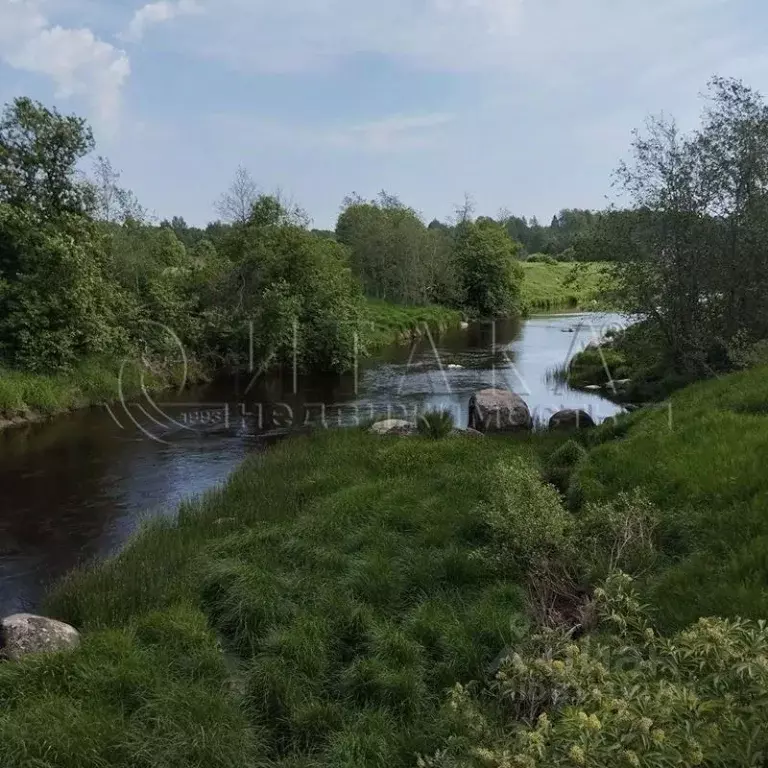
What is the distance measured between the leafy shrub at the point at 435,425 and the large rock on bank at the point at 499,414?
4.45 ft

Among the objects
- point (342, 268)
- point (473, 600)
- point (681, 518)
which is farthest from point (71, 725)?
A: point (342, 268)

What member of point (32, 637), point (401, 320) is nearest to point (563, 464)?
point (32, 637)

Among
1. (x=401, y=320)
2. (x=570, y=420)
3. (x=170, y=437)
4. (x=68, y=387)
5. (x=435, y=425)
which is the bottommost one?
(x=170, y=437)

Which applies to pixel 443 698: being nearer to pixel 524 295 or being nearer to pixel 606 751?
pixel 606 751

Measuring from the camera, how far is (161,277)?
2795 centimetres

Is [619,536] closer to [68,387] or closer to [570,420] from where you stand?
[570,420]

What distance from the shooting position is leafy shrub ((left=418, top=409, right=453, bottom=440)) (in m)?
14.7

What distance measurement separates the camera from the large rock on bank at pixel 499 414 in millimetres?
16266

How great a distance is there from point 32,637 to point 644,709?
6050 millimetres

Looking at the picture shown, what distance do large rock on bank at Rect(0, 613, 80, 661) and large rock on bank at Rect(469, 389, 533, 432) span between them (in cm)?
1112

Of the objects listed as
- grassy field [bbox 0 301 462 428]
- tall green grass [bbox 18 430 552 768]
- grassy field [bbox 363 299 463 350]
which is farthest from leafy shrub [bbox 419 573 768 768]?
grassy field [bbox 363 299 463 350]

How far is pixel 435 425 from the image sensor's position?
1486cm

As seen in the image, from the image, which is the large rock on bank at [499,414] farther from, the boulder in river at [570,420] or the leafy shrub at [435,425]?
the leafy shrub at [435,425]

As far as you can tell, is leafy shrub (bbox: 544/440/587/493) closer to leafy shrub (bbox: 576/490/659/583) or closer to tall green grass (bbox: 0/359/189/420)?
leafy shrub (bbox: 576/490/659/583)
